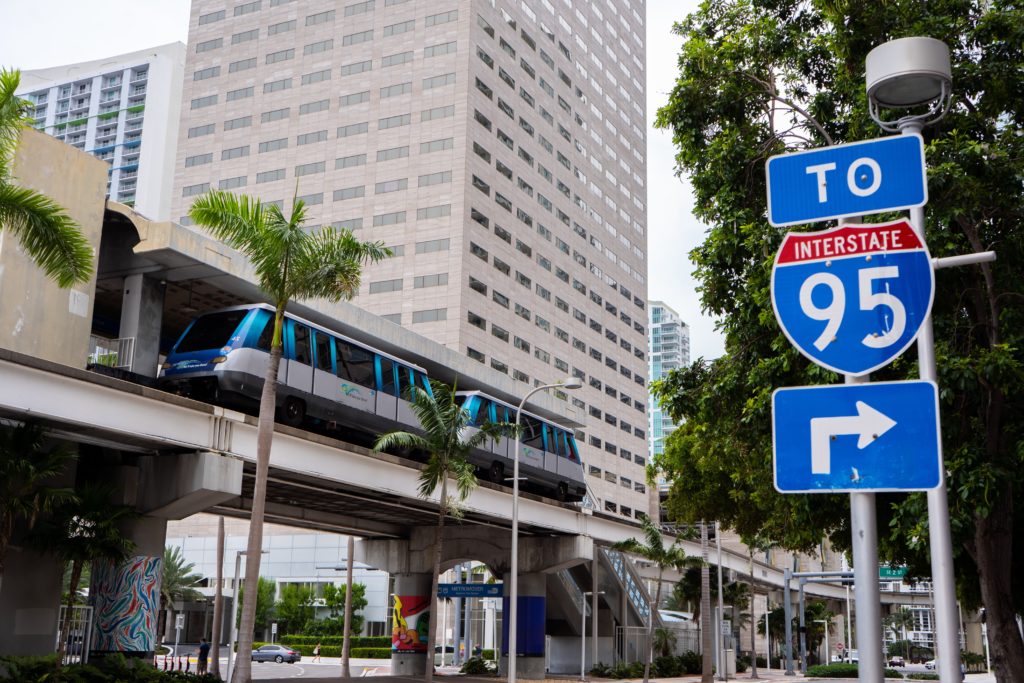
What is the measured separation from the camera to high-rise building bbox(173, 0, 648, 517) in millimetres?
82625

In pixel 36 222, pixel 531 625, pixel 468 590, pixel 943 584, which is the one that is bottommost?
pixel 531 625

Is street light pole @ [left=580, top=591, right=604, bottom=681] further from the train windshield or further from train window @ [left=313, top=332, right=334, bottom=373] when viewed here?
the train windshield

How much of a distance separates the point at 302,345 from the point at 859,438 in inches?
915

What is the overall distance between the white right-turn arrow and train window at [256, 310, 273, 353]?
71.0 feet

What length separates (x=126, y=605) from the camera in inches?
915

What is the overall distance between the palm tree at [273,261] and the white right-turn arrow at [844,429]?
711 inches

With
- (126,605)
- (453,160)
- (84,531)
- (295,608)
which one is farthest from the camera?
(453,160)

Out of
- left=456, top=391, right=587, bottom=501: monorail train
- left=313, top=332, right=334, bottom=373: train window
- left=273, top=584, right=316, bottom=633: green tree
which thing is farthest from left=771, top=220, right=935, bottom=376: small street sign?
left=273, top=584, right=316, bottom=633: green tree

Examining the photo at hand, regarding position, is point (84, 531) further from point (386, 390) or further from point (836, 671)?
point (836, 671)

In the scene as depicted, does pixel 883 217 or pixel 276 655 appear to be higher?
pixel 883 217

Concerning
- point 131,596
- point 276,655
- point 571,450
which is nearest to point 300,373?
point 131,596

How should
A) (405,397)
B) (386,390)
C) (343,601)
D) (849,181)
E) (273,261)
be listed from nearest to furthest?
(849,181) → (273,261) → (386,390) → (405,397) → (343,601)

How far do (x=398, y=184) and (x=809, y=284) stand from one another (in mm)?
81459

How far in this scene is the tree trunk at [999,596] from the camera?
1570 cm
